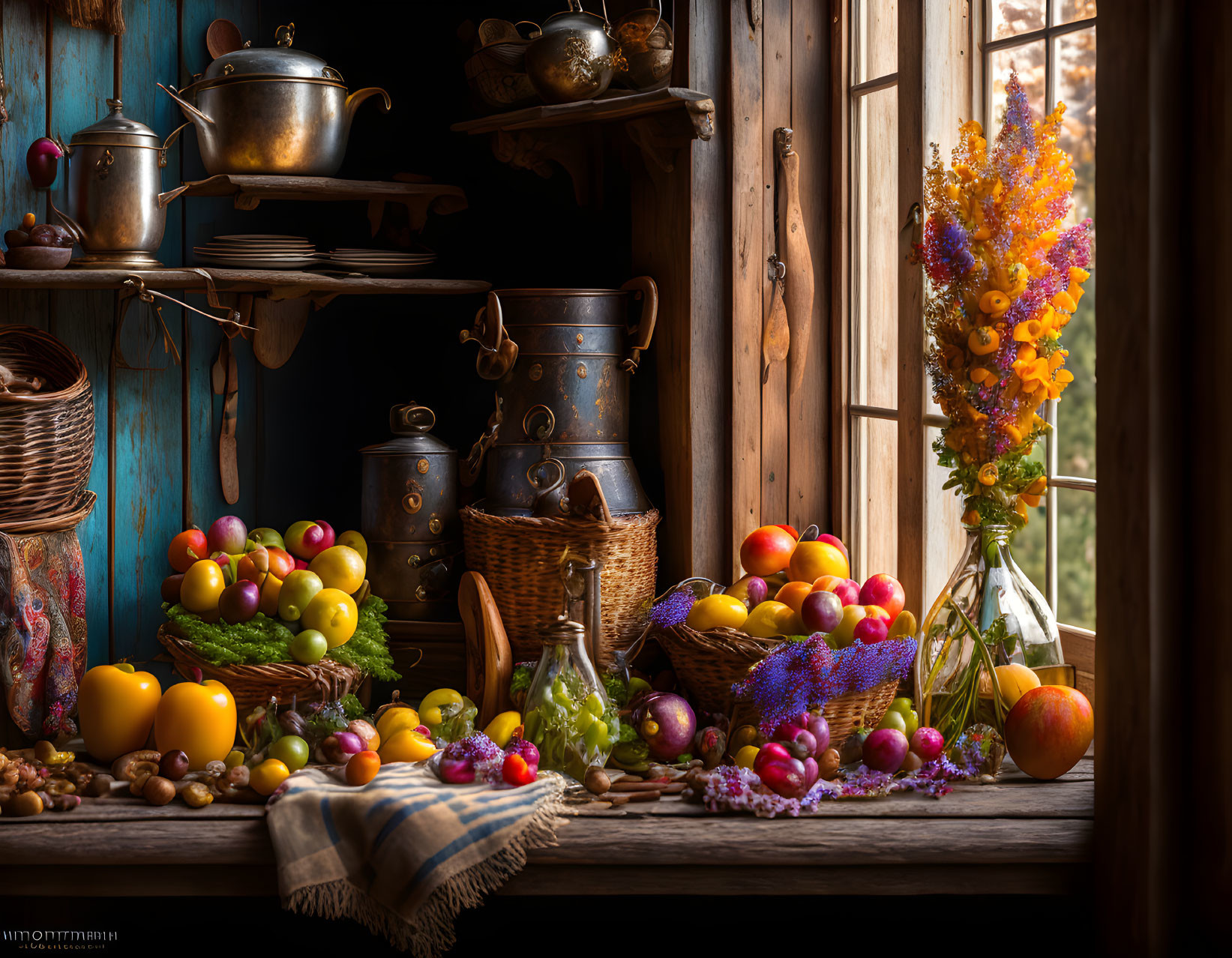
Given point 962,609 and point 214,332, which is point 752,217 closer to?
point 962,609

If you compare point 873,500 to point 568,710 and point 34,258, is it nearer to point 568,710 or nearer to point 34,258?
point 568,710

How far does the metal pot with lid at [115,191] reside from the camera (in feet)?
7.23

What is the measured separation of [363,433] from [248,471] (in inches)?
11.3

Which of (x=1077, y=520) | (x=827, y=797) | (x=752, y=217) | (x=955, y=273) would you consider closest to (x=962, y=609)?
(x=827, y=797)

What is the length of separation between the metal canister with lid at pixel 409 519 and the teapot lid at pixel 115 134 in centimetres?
73

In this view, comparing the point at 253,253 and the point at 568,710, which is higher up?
the point at 253,253

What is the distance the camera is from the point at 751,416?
92.7 inches

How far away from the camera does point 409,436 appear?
2398 mm

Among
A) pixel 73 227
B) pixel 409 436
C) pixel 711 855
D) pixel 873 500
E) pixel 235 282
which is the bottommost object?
pixel 711 855

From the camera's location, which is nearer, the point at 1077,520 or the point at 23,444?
the point at 23,444

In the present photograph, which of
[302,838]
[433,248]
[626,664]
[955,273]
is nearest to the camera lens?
[302,838]

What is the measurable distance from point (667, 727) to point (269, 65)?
4.98ft

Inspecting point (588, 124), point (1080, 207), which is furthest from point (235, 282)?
point (1080, 207)

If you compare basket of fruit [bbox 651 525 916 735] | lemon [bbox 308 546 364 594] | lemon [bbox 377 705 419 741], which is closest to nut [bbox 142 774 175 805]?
lemon [bbox 377 705 419 741]
